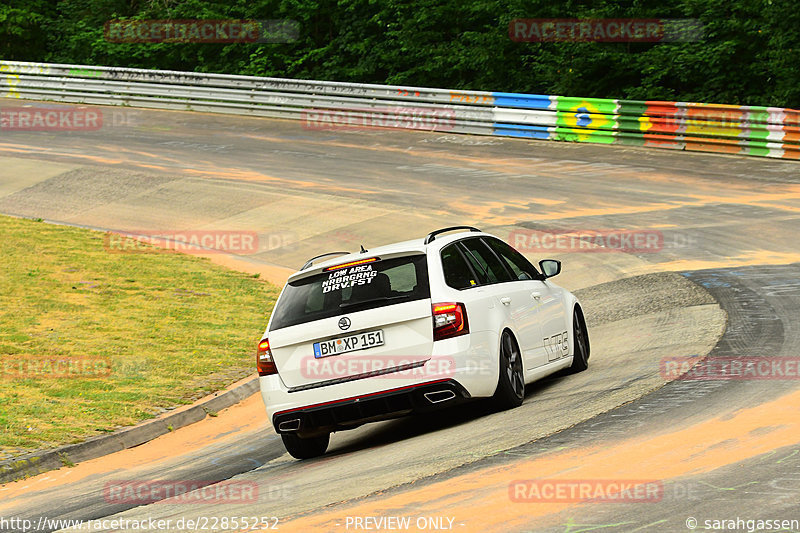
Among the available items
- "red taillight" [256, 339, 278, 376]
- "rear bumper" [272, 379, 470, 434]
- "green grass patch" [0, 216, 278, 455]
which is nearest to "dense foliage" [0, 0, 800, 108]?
"green grass patch" [0, 216, 278, 455]

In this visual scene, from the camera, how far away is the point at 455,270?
30.4ft

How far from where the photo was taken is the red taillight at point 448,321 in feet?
28.5

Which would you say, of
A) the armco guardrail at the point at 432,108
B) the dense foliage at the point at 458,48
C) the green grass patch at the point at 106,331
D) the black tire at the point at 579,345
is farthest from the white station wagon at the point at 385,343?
the dense foliage at the point at 458,48

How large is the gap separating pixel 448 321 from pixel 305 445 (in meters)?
1.66

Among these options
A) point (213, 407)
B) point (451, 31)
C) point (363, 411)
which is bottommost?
point (213, 407)

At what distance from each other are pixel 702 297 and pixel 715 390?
16.5 feet

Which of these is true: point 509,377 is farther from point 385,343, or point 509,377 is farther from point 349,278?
point 349,278

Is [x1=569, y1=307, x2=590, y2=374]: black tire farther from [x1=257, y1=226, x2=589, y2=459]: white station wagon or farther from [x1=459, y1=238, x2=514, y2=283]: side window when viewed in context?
[x1=257, y1=226, x2=589, y2=459]: white station wagon

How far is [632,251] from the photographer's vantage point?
17750 millimetres

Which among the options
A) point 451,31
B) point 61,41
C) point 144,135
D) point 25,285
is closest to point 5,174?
point 144,135

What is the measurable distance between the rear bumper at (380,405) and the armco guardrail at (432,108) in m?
17.8

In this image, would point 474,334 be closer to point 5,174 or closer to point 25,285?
point 25,285

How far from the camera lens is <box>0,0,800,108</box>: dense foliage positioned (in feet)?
97.4

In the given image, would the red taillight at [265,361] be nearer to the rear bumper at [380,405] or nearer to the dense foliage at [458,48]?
the rear bumper at [380,405]
